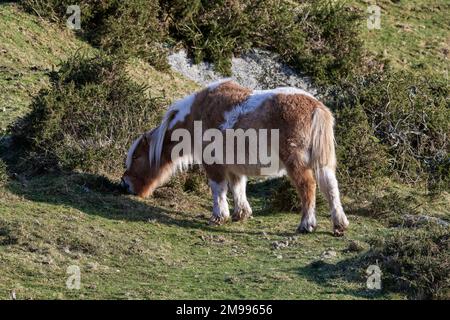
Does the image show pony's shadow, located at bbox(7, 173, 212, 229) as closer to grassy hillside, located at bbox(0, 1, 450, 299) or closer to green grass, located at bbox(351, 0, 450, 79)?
Result: grassy hillside, located at bbox(0, 1, 450, 299)

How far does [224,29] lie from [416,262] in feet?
36.2

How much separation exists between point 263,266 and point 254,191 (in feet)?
13.0

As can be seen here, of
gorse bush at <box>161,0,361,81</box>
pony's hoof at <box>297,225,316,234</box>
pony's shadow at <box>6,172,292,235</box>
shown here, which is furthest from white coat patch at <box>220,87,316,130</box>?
gorse bush at <box>161,0,361,81</box>

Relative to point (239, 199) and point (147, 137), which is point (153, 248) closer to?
point (239, 199)

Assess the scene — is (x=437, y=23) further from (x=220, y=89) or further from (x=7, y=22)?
(x=220, y=89)

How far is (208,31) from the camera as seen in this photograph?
63.3ft

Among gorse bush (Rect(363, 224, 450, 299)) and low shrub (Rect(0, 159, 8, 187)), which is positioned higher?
low shrub (Rect(0, 159, 8, 187))

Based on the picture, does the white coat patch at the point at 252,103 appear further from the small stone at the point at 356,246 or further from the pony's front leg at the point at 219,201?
the small stone at the point at 356,246

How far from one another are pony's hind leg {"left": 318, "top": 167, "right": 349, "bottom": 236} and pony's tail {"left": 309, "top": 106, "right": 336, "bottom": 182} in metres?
0.06

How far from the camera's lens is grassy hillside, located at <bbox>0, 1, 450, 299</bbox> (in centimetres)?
886

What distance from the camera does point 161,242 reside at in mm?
10812

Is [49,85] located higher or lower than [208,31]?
lower

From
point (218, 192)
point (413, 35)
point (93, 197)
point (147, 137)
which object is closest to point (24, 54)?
point (147, 137)
